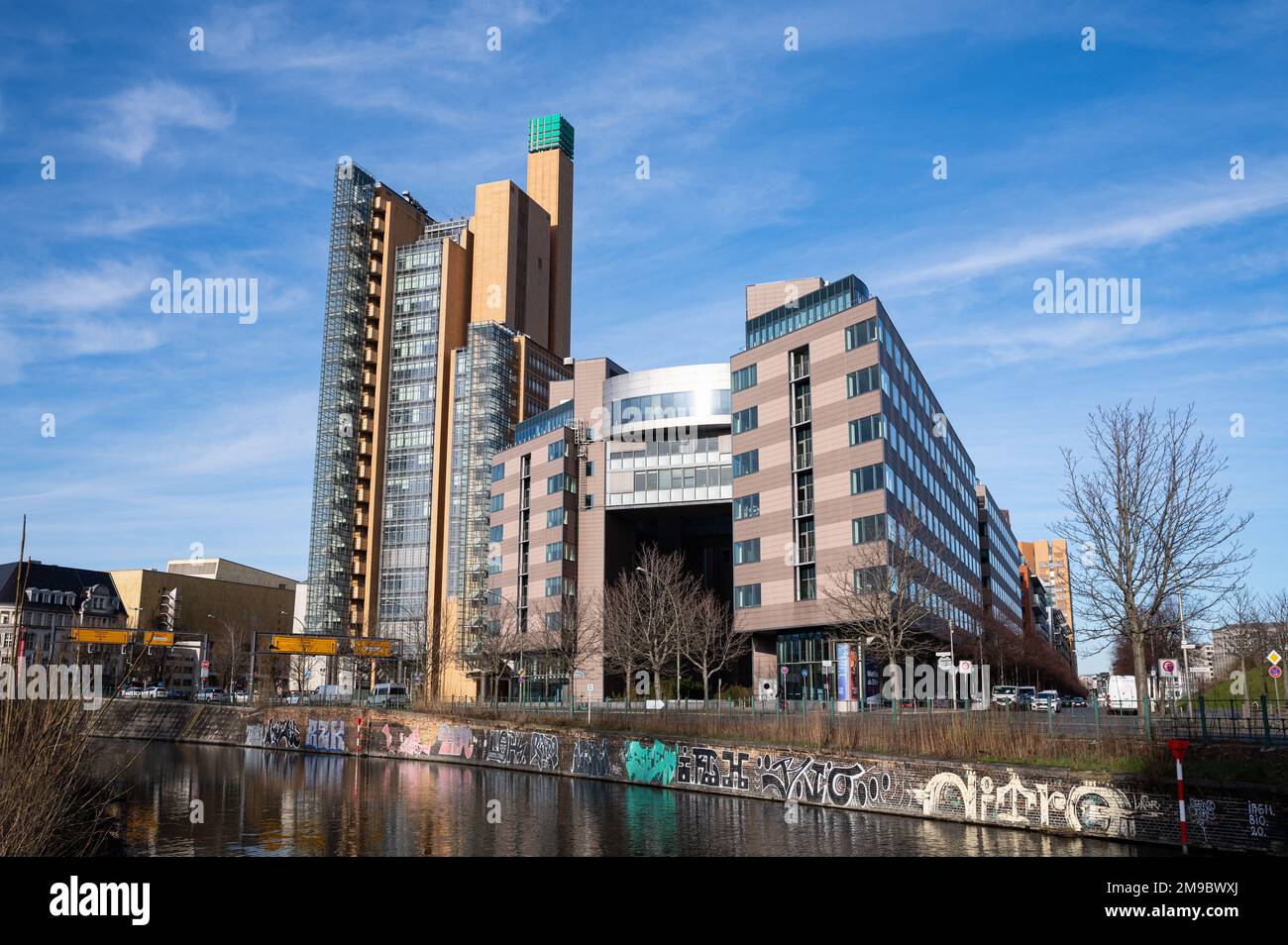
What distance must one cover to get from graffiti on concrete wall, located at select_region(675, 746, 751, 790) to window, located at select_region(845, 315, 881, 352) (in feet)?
119

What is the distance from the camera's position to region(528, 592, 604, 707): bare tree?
8131 cm

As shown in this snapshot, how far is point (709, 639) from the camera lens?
72.2 meters

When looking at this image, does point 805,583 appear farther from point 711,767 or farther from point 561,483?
point 711,767

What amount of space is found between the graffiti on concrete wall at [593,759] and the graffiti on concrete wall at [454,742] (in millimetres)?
10813

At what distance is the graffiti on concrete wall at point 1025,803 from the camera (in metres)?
24.3

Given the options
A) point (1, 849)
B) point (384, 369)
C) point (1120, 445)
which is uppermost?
point (384, 369)

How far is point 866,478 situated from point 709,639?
18055 millimetres

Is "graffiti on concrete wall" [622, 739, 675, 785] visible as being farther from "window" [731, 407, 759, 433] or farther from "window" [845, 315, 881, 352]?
"window" [731, 407, 759, 433]

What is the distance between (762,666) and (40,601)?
111m
